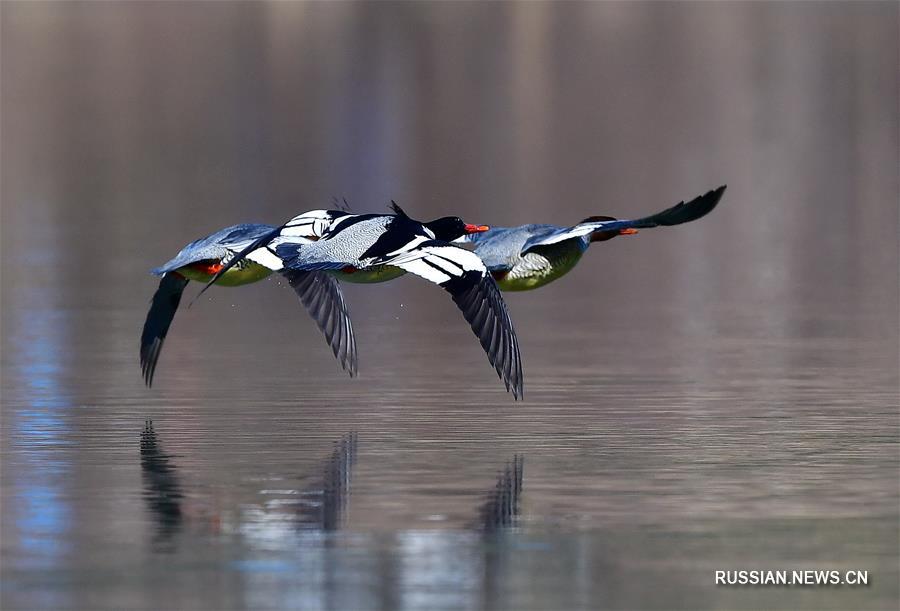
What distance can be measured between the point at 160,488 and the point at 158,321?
5177 mm

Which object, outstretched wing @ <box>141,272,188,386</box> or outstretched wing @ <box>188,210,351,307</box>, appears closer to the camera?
outstretched wing @ <box>188,210,351,307</box>

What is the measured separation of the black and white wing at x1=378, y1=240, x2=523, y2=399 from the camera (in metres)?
17.2

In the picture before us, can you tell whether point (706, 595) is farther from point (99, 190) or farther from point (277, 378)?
point (99, 190)

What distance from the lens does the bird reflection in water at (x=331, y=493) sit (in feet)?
44.4

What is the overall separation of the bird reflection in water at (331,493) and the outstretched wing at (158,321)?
3543 millimetres

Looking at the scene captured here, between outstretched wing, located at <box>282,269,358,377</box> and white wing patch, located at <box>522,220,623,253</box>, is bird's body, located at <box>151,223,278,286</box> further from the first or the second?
white wing patch, located at <box>522,220,623,253</box>

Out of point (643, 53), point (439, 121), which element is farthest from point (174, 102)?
point (643, 53)

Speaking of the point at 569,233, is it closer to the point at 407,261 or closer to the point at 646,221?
the point at 646,221

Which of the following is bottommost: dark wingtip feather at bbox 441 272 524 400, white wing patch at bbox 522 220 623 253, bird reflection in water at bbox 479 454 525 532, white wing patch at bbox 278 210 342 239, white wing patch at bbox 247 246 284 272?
bird reflection in water at bbox 479 454 525 532

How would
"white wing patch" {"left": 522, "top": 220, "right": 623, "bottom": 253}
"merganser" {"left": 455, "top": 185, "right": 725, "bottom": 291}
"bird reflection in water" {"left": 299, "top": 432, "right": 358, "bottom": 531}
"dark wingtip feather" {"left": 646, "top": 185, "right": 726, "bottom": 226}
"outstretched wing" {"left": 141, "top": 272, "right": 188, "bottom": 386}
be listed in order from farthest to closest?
1. "outstretched wing" {"left": 141, "top": 272, "right": 188, "bottom": 386}
2. "merganser" {"left": 455, "top": 185, "right": 725, "bottom": 291}
3. "white wing patch" {"left": 522, "top": 220, "right": 623, "bottom": 253}
4. "dark wingtip feather" {"left": 646, "top": 185, "right": 726, "bottom": 226}
5. "bird reflection in water" {"left": 299, "top": 432, "right": 358, "bottom": 531}

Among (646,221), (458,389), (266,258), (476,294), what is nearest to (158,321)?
(266,258)

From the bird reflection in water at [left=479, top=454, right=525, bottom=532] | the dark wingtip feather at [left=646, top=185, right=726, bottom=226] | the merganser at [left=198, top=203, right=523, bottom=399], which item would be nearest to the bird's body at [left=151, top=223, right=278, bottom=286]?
the merganser at [left=198, top=203, right=523, bottom=399]

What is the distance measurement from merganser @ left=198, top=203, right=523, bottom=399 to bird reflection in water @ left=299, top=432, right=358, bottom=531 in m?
Answer: 1.64

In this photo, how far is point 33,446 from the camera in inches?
625
